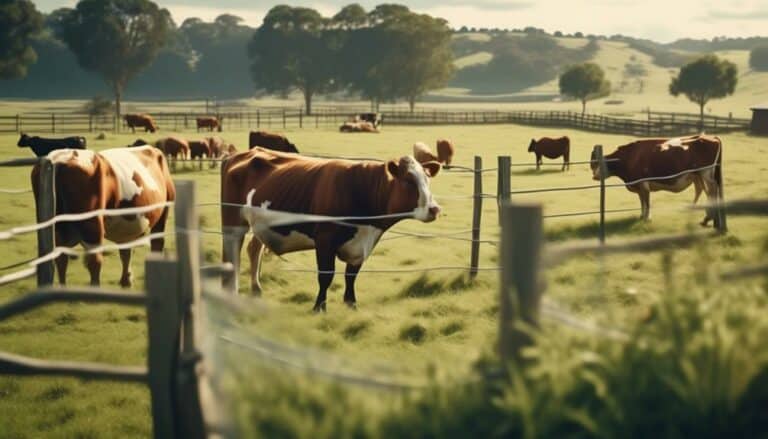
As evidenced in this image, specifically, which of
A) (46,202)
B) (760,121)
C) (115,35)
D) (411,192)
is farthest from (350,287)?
(115,35)

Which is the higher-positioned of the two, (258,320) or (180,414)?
(258,320)

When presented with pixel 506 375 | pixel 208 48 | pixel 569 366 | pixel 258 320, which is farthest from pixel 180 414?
pixel 208 48

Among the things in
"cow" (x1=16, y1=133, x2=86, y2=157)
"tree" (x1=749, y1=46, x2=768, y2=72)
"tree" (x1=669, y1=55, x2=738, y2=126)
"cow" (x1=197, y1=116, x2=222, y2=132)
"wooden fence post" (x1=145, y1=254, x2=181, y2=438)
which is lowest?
"wooden fence post" (x1=145, y1=254, x2=181, y2=438)

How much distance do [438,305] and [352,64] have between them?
7118 centimetres

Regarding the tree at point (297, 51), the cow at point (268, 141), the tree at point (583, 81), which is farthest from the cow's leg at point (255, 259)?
the tree at point (583, 81)

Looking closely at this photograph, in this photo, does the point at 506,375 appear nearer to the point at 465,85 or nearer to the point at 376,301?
the point at 376,301

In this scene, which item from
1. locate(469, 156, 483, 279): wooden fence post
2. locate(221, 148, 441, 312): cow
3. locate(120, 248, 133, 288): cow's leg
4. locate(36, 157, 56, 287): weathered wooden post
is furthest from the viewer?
locate(469, 156, 483, 279): wooden fence post

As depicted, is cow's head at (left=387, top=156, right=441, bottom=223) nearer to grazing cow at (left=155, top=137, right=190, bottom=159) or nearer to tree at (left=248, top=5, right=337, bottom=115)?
grazing cow at (left=155, top=137, right=190, bottom=159)

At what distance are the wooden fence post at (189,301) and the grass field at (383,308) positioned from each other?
67 centimetres

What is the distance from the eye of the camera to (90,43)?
6819 centimetres

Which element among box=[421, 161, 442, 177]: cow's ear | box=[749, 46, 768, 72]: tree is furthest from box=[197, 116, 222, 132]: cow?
box=[749, 46, 768, 72]: tree

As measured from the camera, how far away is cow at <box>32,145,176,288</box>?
861cm

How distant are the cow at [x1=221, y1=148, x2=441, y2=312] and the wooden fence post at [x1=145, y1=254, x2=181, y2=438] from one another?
14.4 ft

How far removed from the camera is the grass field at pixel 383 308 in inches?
122
